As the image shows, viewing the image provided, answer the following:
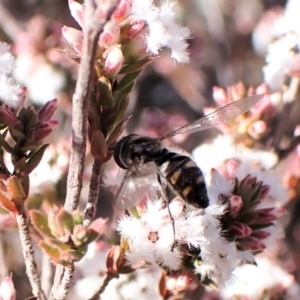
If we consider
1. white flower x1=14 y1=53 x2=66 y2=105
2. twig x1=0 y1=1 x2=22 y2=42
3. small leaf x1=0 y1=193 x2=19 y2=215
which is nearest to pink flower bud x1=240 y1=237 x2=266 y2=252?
small leaf x1=0 y1=193 x2=19 y2=215

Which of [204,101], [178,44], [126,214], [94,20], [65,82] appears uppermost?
[94,20]

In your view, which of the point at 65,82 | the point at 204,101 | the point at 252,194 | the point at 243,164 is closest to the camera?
the point at 252,194

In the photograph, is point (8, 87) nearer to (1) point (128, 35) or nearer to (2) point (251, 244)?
(1) point (128, 35)

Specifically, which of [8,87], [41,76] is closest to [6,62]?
[8,87]

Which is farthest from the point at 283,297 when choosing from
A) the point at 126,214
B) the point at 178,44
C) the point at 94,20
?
the point at 94,20

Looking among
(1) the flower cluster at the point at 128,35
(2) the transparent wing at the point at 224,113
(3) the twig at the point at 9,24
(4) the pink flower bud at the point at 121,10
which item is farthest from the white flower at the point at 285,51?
(3) the twig at the point at 9,24

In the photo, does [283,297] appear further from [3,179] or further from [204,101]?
[204,101]

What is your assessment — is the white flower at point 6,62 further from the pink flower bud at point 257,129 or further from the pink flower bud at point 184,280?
the pink flower bud at point 257,129
